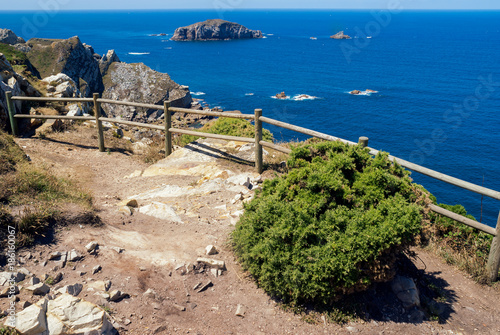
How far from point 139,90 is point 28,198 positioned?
194ft

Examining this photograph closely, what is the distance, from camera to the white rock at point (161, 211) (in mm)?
7359

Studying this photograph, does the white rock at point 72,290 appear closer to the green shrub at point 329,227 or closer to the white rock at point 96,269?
the white rock at point 96,269

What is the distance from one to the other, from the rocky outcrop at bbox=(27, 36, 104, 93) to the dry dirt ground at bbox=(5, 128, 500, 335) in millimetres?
51247

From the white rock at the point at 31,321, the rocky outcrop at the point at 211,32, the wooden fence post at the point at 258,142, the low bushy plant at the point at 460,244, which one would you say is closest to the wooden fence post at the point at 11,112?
the wooden fence post at the point at 258,142

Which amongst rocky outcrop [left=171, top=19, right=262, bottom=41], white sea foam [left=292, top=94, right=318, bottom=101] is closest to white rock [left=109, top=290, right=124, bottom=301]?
white sea foam [left=292, top=94, right=318, bottom=101]

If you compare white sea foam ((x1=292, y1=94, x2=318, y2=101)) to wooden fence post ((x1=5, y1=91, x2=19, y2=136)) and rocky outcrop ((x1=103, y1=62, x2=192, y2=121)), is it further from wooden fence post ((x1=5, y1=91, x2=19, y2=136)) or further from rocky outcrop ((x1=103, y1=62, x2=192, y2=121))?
wooden fence post ((x1=5, y1=91, x2=19, y2=136))

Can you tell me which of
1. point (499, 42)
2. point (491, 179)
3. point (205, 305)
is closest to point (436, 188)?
point (491, 179)

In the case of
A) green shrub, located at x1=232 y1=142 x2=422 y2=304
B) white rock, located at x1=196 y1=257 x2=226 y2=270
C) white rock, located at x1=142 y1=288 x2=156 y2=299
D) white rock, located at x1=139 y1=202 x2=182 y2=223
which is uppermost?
green shrub, located at x1=232 y1=142 x2=422 y2=304

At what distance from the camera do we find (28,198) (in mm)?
6398

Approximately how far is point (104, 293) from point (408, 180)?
452 centimetres

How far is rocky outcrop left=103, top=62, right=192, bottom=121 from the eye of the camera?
191 ft

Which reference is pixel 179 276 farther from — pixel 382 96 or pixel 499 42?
pixel 499 42

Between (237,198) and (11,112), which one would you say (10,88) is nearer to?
(11,112)

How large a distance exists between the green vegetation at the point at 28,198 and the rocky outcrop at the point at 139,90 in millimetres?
50974
